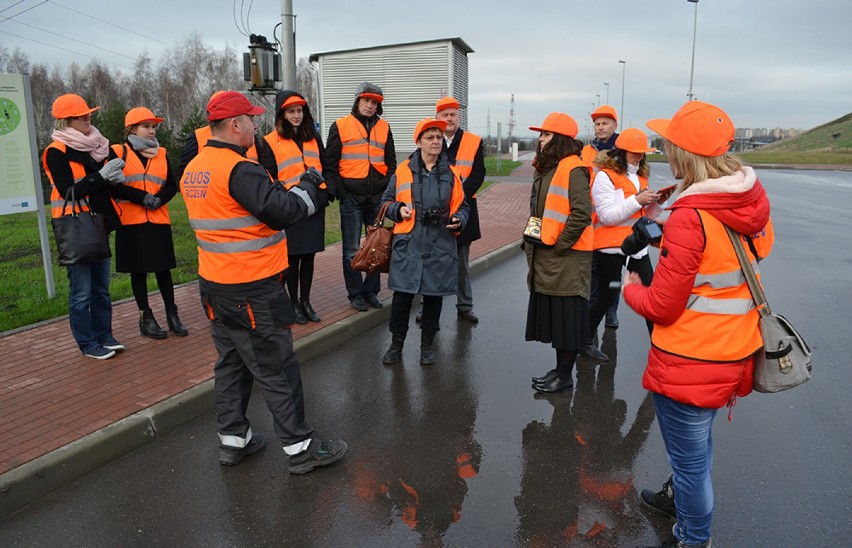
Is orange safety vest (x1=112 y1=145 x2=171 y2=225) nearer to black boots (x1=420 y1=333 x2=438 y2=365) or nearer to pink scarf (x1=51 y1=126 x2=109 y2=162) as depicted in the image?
pink scarf (x1=51 y1=126 x2=109 y2=162)

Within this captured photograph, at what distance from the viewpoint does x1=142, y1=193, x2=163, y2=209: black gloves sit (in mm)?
5172

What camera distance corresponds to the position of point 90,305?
513 cm

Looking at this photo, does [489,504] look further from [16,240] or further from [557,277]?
[16,240]

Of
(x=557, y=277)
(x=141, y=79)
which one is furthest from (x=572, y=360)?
(x=141, y=79)

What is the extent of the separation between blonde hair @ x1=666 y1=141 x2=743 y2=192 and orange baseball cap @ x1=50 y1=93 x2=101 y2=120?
4.18m

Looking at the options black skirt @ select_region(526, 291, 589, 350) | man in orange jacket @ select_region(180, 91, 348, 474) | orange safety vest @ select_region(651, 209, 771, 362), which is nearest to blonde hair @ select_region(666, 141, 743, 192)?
orange safety vest @ select_region(651, 209, 771, 362)

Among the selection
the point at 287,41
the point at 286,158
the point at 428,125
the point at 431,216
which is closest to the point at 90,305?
the point at 286,158

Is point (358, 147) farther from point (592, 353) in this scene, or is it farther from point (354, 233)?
point (592, 353)

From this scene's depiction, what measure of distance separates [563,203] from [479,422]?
162 cm

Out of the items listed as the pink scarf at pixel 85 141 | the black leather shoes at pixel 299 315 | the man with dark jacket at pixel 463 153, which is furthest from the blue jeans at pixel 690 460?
the pink scarf at pixel 85 141

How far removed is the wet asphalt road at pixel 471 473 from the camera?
308 cm

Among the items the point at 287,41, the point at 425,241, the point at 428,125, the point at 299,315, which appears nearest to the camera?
the point at 428,125

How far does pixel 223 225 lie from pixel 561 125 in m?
2.37

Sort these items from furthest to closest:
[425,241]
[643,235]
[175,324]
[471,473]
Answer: [175,324] < [425,241] < [471,473] < [643,235]
